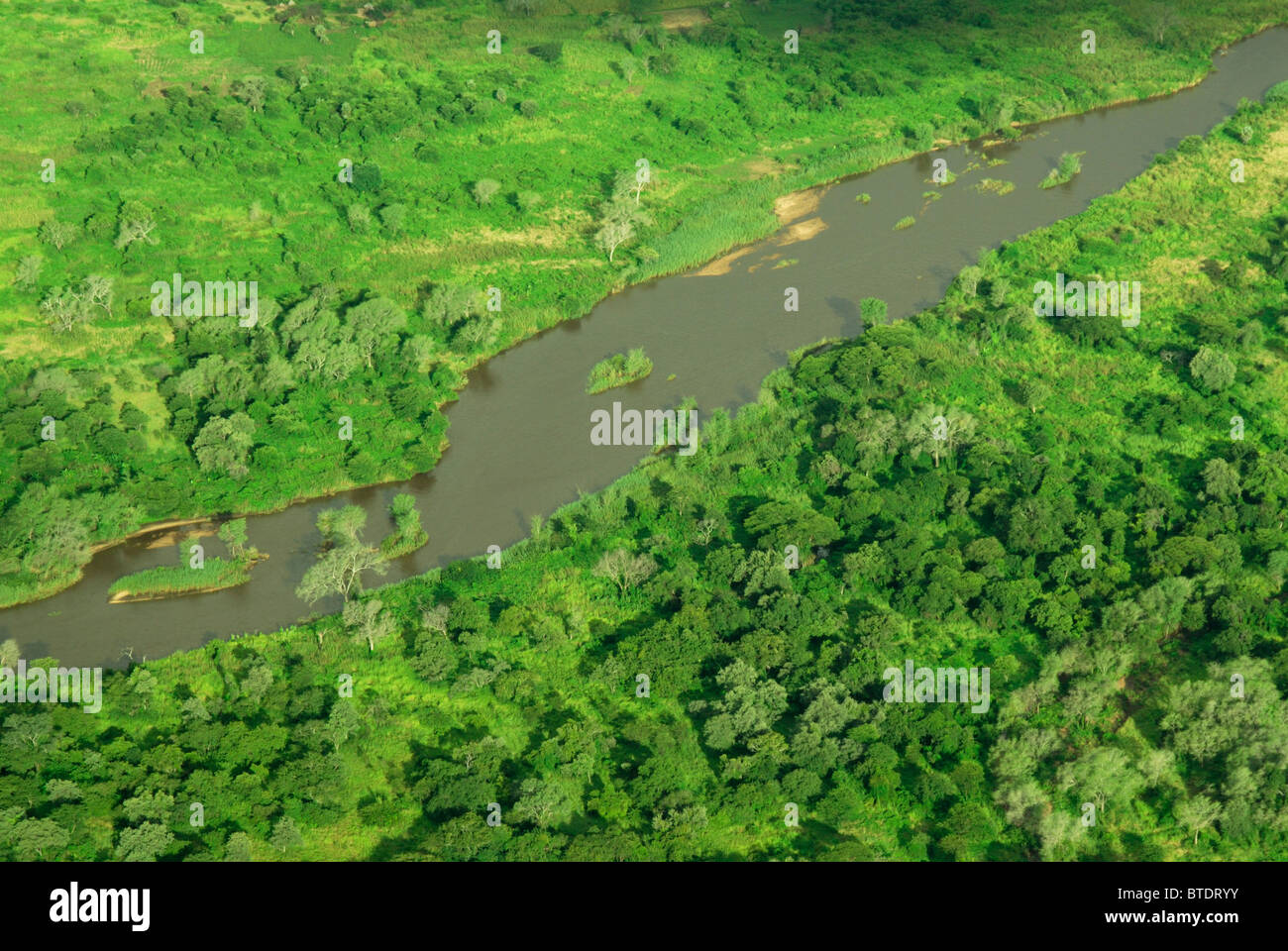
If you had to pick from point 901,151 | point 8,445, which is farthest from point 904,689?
point 901,151

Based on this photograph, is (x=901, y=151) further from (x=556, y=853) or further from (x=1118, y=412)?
(x=556, y=853)

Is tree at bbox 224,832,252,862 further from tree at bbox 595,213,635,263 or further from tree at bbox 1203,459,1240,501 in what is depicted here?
tree at bbox 595,213,635,263

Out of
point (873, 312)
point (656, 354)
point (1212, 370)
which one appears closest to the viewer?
point (1212, 370)

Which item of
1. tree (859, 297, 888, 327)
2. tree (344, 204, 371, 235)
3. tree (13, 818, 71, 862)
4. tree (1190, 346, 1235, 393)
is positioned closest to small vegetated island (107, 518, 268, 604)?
tree (13, 818, 71, 862)

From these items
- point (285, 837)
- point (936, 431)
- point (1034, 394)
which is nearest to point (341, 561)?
point (285, 837)

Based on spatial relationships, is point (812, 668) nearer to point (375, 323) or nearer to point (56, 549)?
point (375, 323)

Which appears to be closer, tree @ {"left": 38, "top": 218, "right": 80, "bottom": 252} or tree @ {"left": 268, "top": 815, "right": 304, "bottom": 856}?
tree @ {"left": 268, "top": 815, "right": 304, "bottom": 856}
